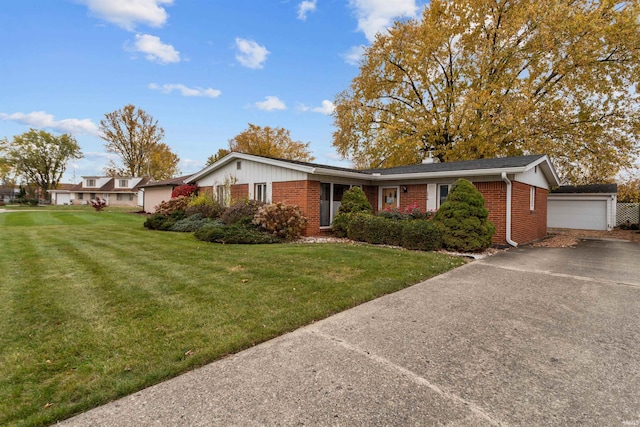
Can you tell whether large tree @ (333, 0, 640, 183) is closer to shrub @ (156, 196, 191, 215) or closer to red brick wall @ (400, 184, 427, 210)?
red brick wall @ (400, 184, 427, 210)

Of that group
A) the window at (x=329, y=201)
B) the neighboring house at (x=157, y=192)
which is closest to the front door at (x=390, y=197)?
the window at (x=329, y=201)

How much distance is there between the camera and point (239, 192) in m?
14.4

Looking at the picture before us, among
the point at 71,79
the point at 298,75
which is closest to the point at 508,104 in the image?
the point at 298,75

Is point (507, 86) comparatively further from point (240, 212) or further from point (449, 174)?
point (240, 212)

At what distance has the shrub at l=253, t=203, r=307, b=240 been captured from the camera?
10.5 metres

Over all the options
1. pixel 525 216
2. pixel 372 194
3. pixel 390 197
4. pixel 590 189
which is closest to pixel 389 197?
pixel 390 197

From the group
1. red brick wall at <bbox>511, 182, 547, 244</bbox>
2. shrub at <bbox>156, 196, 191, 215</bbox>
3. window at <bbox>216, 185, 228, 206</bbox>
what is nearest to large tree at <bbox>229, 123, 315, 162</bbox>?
shrub at <bbox>156, 196, 191, 215</bbox>

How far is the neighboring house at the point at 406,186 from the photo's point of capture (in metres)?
10.5

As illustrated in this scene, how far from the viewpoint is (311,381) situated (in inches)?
100

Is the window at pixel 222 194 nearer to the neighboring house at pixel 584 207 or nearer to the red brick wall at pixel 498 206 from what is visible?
the red brick wall at pixel 498 206

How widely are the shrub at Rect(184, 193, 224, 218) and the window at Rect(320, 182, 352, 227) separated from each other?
461 cm

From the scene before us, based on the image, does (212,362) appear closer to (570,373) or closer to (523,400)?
(523,400)

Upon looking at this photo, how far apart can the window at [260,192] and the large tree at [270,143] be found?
21.9 m

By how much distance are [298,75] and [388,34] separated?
8.10 meters
